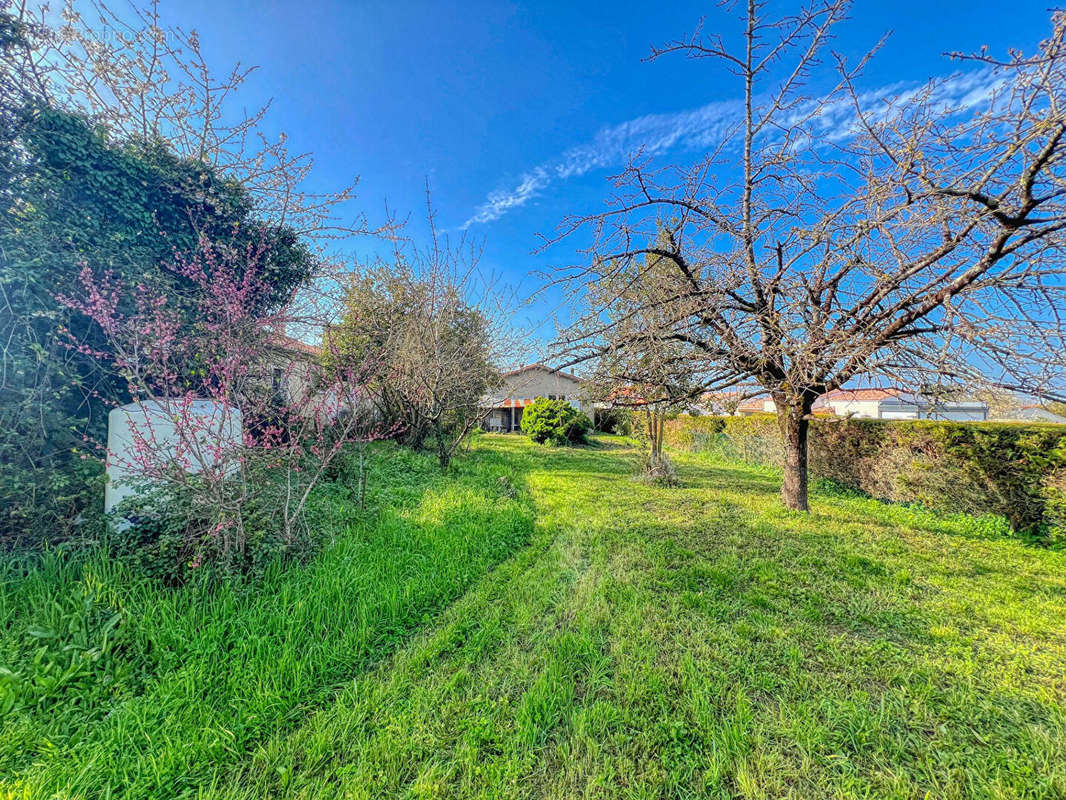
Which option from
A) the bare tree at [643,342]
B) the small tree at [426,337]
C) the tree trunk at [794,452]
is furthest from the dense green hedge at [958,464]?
the small tree at [426,337]

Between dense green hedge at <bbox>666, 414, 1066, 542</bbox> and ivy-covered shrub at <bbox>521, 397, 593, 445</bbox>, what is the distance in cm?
832

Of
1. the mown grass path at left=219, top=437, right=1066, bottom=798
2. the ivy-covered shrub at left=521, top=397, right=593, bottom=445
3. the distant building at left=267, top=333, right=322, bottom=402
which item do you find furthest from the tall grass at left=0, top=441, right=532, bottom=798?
the ivy-covered shrub at left=521, top=397, right=593, bottom=445

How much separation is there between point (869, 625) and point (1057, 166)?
3.86 meters

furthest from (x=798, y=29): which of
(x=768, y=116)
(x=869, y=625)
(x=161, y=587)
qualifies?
(x=161, y=587)

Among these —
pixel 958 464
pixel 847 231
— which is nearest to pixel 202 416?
pixel 847 231

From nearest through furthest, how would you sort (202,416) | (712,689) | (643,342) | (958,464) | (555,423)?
(712,689) → (202,416) → (643,342) → (958,464) → (555,423)

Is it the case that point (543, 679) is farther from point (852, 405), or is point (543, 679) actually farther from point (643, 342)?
point (852, 405)

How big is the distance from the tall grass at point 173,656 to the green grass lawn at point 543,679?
0.04ft

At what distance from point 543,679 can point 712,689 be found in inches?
41.0

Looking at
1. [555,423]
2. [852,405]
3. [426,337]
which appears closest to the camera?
[426,337]

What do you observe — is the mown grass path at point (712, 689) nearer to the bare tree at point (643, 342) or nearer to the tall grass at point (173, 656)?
the tall grass at point (173, 656)

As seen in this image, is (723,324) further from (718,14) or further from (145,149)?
(145,149)

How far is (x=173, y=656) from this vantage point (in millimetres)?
2195

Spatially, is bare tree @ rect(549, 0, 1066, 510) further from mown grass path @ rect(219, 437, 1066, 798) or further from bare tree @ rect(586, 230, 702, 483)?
mown grass path @ rect(219, 437, 1066, 798)
